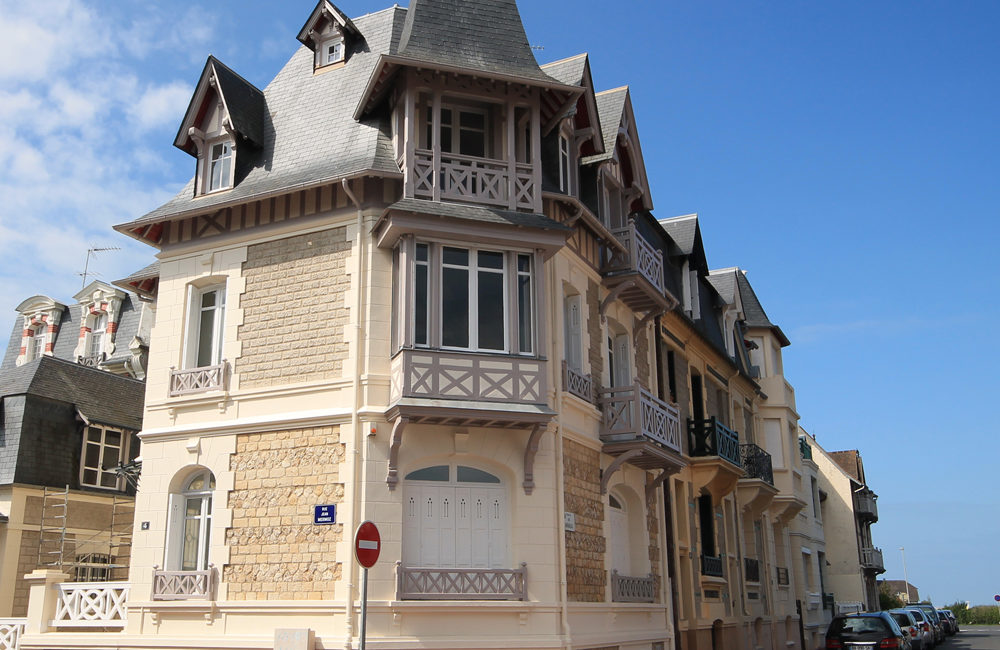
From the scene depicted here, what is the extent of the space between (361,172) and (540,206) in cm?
Result: 314

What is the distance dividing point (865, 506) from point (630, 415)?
4983 cm

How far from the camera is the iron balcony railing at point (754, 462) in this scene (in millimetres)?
27797

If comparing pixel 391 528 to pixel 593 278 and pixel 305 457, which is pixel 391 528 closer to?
pixel 305 457

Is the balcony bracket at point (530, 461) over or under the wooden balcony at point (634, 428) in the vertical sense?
under

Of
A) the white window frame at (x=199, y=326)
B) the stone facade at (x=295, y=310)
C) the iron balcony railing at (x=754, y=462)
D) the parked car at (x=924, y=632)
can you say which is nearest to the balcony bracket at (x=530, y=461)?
the stone facade at (x=295, y=310)

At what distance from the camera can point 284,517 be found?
48.8 ft

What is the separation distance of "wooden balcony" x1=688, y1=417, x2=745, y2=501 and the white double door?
33.0ft

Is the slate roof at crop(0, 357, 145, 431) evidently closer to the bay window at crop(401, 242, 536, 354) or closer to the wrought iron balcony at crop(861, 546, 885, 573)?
the bay window at crop(401, 242, 536, 354)

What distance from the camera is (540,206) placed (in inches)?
626

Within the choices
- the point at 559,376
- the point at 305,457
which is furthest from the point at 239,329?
the point at 559,376

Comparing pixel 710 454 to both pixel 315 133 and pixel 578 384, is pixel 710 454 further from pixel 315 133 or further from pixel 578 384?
pixel 315 133

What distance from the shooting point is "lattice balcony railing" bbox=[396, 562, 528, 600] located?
552 inches

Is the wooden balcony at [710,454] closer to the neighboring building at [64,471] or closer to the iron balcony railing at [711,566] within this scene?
the iron balcony railing at [711,566]

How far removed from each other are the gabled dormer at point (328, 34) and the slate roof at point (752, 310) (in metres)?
19.8
